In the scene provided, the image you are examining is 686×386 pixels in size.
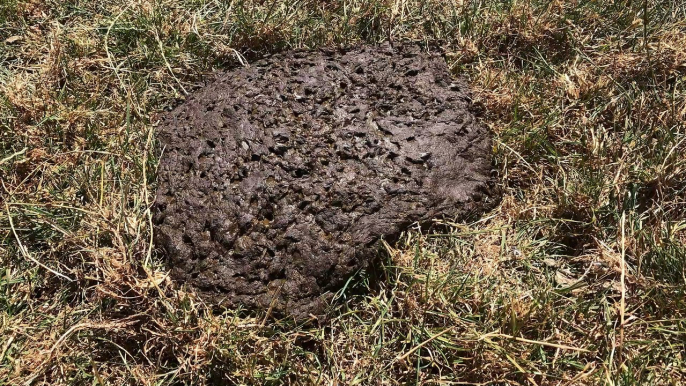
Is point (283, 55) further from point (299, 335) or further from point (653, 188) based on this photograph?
point (653, 188)

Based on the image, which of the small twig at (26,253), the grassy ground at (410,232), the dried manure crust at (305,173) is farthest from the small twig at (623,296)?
the small twig at (26,253)

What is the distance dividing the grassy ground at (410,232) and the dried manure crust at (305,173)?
0.32 feet

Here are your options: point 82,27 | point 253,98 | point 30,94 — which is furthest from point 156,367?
point 82,27

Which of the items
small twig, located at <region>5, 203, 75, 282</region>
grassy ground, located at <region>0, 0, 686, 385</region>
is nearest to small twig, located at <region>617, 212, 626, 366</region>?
grassy ground, located at <region>0, 0, 686, 385</region>

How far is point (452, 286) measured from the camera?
212 centimetres

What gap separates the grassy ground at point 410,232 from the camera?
2.03 meters

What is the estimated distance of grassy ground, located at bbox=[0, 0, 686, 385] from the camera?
6.65ft

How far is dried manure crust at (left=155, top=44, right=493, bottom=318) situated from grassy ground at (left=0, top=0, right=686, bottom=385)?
0.10 m

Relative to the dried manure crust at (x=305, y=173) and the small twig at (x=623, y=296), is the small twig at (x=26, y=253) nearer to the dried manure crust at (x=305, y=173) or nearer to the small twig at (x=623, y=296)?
the dried manure crust at (x=305, y=173)

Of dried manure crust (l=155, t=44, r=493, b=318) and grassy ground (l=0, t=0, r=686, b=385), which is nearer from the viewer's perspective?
grassy ground (l=0, t=0, r=686, b=385)

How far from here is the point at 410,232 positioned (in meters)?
2.23

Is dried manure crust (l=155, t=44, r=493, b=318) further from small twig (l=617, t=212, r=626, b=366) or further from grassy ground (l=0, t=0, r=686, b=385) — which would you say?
small twig (l=617, t=212, r=626, b=366)

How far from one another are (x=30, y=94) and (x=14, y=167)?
1.17 ft

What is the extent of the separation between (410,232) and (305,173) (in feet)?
1.49
